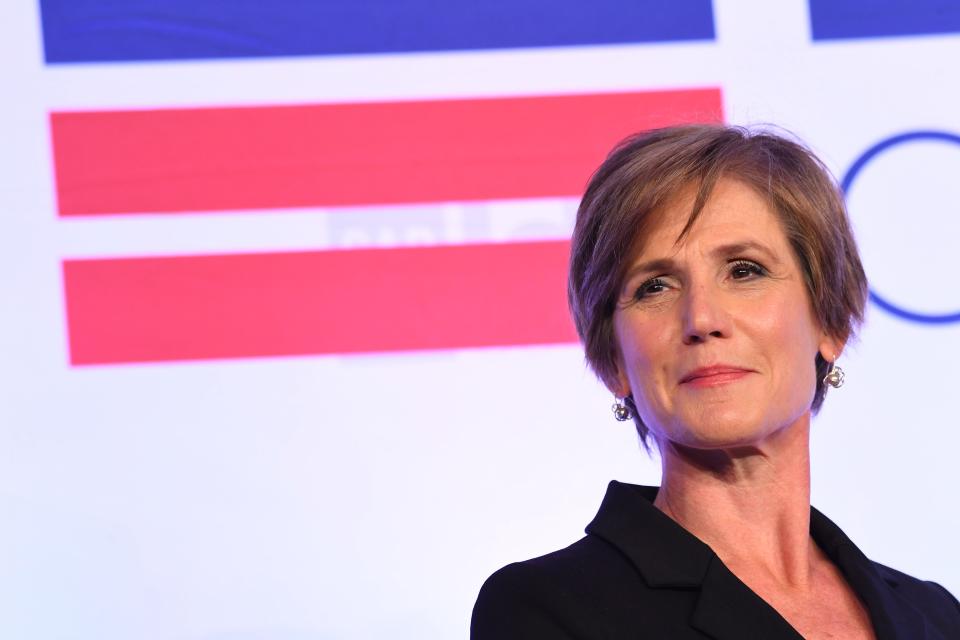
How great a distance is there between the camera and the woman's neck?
5.25ft

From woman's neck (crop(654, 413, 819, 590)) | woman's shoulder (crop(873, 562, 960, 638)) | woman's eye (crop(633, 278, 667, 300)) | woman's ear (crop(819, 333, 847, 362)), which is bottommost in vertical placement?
woman's shoulder (crop(873, 562, 960, 638))

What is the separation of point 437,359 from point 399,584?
A: 387 millimetres

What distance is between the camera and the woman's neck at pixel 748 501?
1600 millimetres

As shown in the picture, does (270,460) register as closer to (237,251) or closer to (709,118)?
(237,251)

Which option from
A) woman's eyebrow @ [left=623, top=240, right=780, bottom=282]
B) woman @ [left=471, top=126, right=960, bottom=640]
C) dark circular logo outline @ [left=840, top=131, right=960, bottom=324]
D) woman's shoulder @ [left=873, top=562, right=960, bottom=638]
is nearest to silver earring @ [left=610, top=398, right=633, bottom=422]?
woman @ [left=471, top=126, right=960, bottom=640]

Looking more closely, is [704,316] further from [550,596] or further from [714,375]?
[550,596]

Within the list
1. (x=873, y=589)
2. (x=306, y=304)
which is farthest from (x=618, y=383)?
(x=306, y=304)

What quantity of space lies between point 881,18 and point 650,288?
1.14 metres

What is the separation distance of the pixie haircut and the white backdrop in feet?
1.66

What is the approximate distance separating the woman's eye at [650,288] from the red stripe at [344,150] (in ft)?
2.31

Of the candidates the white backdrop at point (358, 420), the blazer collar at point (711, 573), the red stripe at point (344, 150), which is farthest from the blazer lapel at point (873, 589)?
the red stripe at point (344, 150)

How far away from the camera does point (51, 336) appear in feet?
6.91

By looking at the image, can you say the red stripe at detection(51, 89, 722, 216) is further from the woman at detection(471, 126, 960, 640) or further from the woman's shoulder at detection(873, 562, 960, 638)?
the woman's shoulder at detection(873, 562, 960, 638)

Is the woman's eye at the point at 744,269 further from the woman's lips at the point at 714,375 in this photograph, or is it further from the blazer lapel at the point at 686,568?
the blazer lapel at the point at 686,568
